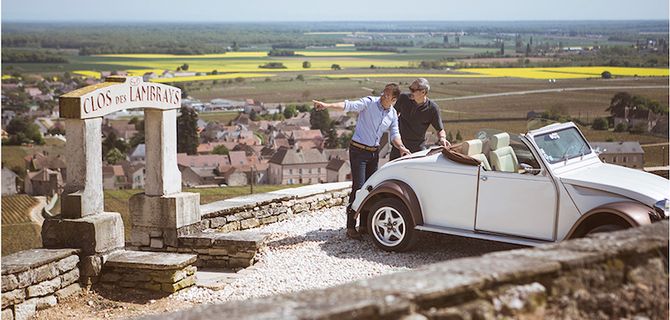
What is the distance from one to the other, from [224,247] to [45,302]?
207cm

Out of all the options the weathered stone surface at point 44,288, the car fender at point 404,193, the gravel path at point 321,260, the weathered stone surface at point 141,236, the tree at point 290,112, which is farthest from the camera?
the tree at point 290,112

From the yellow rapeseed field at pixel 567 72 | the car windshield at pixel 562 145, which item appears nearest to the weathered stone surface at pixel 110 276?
the car windshield at pixel 562 145

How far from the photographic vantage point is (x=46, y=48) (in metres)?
117

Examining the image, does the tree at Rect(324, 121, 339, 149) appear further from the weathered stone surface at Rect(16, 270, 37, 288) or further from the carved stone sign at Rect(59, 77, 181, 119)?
the weathered stone surface at Rect(16, 270, 37, 288)

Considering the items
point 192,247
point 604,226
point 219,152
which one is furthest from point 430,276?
point 219,152

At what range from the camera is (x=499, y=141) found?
880 cm

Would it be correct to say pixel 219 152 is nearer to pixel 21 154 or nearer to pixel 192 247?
pixel 21 154

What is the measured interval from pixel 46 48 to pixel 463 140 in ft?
377

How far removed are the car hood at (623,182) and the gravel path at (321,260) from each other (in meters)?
1.06

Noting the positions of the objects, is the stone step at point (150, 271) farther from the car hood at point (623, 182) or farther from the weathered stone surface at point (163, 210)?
the car hood at point (623, 182)

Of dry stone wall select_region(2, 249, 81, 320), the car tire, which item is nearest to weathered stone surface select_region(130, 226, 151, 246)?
dry stone wall select_region(2, 249, 81, 320)

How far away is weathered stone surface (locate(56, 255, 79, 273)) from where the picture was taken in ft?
27.3

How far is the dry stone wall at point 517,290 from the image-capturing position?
313 cm

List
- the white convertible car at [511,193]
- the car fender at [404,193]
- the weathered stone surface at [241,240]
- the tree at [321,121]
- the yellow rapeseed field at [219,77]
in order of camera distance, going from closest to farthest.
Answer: the white convertible car at [511,193] → the car fender at [404,193] → the weathered stone surface at [241,240] → the tree at [321,121] → the yellow rapeseed field at [219,77]
